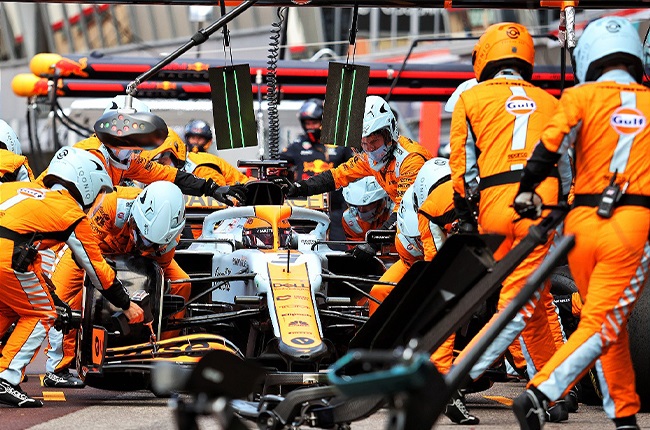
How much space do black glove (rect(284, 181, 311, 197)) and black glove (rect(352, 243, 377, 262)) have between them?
1224mm

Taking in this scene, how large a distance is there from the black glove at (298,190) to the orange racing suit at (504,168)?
364cm

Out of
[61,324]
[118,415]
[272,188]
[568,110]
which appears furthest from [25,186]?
[568,110]

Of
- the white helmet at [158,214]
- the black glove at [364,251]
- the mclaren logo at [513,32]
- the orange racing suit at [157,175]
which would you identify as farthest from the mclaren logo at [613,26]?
the orange racing suit at [157,175]

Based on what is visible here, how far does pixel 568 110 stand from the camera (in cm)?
642

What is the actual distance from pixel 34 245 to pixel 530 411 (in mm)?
3943

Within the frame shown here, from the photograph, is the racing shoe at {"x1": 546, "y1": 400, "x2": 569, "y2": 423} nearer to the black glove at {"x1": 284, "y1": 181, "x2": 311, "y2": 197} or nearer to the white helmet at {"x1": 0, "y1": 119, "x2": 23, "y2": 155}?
the black glove at {"x1": 284, "y1": 181, "x2": 311, "y2": 197}

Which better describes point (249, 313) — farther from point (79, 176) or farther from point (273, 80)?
point (273, 80)

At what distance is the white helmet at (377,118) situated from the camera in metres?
11.0

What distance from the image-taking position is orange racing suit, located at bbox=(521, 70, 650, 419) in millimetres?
6225

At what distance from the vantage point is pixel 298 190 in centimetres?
1166

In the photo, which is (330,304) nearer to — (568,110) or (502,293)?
(502,293)

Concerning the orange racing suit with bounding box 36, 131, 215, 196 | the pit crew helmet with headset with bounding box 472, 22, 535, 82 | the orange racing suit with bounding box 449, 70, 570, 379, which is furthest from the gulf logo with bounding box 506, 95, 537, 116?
the orange racing suit with bounding box 36, 131, 215, 196

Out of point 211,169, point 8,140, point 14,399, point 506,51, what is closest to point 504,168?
point 506,51

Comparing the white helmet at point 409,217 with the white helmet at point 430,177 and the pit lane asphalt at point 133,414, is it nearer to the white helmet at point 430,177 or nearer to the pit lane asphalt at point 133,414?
the white helmet at point 430,177
